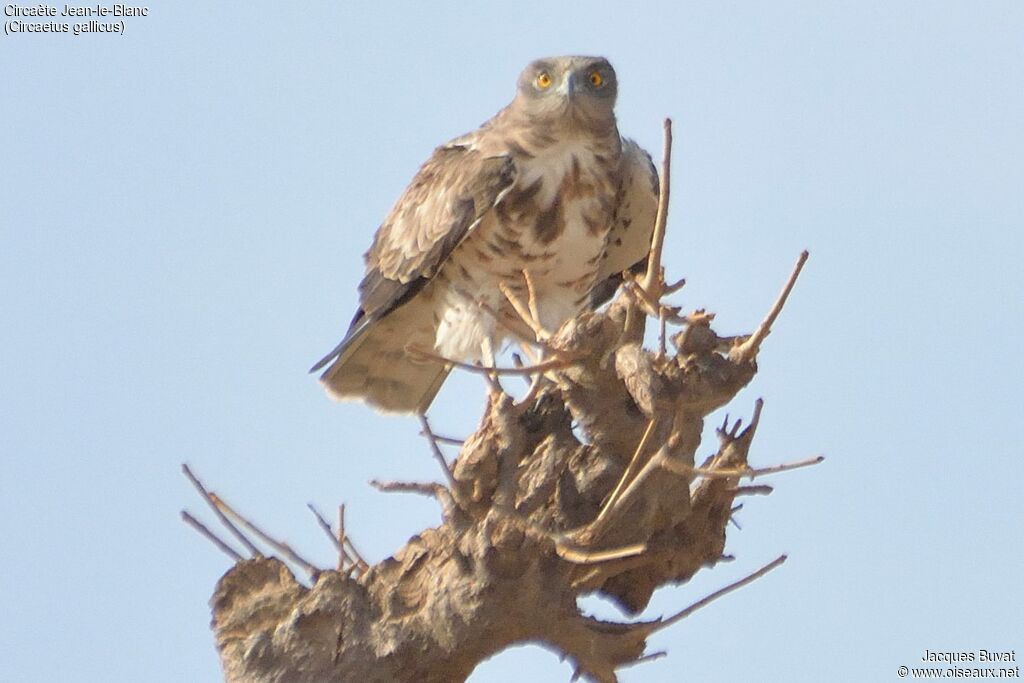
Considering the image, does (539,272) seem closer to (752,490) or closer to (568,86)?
(568,86)

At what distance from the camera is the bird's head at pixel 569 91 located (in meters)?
9.43

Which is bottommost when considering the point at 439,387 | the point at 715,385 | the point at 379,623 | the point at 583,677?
the point at 583,677

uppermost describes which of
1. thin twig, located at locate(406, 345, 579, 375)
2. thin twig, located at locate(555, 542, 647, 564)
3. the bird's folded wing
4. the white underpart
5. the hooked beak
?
the hooked beak

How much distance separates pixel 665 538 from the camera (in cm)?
701

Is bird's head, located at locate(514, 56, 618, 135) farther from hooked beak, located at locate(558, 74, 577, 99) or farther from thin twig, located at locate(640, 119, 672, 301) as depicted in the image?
thin twig, located at locate(640, 119, 672, 301)

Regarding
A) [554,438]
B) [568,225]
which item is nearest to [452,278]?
[568,225]

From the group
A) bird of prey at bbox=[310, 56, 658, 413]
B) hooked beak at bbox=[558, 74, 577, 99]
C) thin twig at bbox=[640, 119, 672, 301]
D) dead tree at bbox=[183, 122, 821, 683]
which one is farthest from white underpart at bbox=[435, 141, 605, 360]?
thin twig at bbox=[640, 119, 672, 301]

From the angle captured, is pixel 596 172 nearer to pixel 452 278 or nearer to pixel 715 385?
pixel 452 278

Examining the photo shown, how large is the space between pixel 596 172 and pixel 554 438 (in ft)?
8.71

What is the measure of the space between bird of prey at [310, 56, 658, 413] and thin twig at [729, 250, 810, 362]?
234cm

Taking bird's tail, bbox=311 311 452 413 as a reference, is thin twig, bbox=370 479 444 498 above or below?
below

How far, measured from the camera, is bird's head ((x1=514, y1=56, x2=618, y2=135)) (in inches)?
371

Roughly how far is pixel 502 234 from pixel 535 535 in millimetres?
3037

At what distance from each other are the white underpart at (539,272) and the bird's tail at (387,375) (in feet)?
1.83
